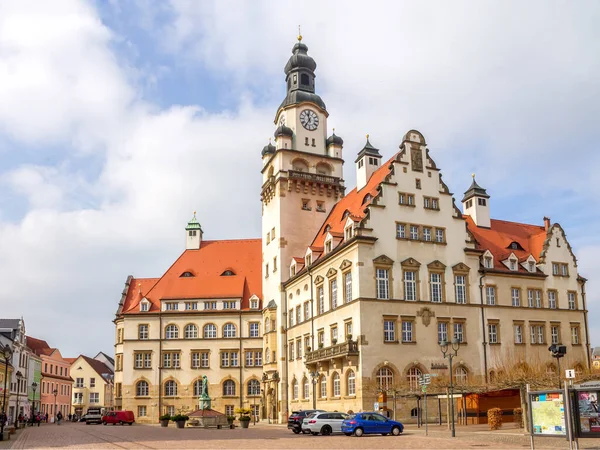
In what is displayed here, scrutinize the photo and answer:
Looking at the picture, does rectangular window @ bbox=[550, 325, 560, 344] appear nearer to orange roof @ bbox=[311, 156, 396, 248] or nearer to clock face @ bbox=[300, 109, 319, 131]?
orange roof @ bbox=[311, 156, 396, 248]

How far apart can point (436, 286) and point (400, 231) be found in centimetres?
504

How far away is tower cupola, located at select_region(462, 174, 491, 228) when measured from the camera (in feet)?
208

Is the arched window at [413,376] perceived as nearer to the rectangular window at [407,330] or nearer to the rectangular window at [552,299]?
the rectangular window at [407,330]

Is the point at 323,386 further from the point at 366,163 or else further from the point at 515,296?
the point at 366,163

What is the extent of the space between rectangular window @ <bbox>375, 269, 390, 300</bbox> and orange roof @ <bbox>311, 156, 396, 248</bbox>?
4324 mm

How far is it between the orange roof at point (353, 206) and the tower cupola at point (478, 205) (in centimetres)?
1037

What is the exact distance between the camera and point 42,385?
109 metres

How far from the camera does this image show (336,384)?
51.9 meters

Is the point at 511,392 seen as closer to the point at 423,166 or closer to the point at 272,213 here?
the point at 423,166

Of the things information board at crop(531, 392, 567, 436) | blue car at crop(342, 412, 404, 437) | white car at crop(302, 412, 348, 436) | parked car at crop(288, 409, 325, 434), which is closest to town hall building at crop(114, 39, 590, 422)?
parked car at crop(288, 409, 325, 434)

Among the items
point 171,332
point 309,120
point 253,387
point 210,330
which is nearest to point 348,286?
point 309,120

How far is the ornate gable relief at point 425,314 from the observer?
50.8 meters

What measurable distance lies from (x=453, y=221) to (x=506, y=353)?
11.1m

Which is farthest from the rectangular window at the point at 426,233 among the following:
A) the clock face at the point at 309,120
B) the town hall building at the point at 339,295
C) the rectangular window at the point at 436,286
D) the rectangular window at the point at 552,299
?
the clock face at the point at 309,120
